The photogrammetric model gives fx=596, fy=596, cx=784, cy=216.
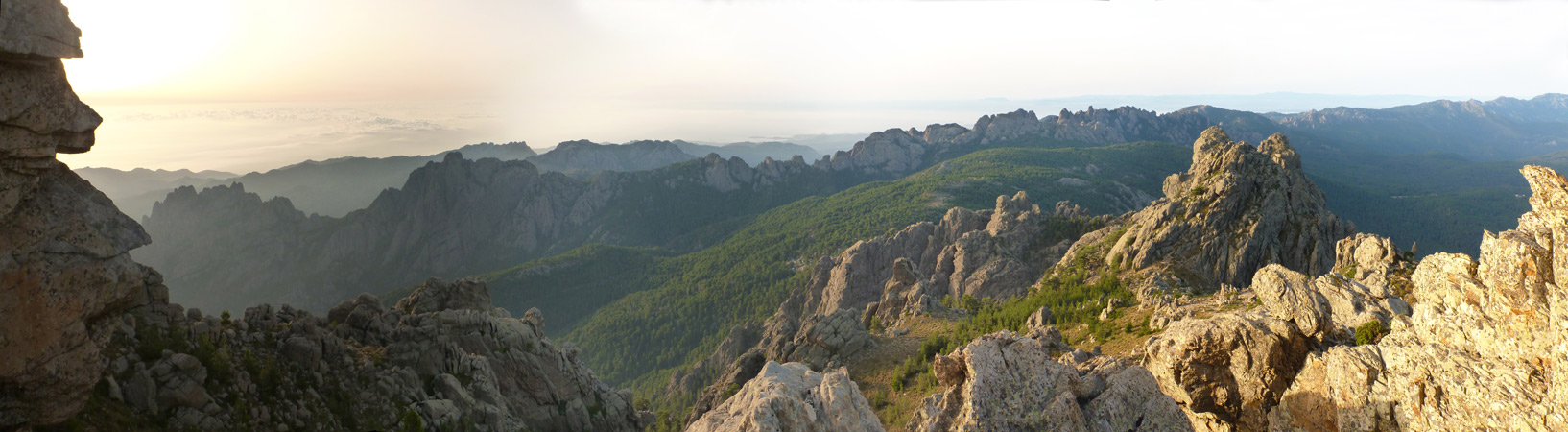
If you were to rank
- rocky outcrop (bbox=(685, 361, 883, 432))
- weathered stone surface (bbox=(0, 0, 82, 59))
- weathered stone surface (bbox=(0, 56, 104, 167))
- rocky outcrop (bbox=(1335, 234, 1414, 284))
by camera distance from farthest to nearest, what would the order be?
rocky outcrop (bbox=(1335, 234, 1414, 284)) < rocky outcrop (bbox=(685, 361, 883, 432)) < weathered stone surface (bbox=(0, 56, 104, 167)) < weathered stone surface (bbox=(0, 0, 82, 59))

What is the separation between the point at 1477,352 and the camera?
1473 centimetres

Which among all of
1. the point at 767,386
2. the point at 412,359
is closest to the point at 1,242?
the point at 412,359

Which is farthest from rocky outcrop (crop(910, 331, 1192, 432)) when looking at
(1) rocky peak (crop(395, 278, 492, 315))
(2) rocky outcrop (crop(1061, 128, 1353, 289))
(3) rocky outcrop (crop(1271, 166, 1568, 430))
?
(2) rocky outcrop (crop(1061, 128, 1353, 289))

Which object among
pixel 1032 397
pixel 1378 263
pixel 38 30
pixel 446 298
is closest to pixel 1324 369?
pixel 1032 397

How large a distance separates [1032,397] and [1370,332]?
36.2 ft

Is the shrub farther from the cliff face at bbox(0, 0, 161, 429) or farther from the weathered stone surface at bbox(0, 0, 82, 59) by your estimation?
the weathered stone surface at bbox(0, 0, 82, 59)

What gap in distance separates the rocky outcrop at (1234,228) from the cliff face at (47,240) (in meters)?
63.2

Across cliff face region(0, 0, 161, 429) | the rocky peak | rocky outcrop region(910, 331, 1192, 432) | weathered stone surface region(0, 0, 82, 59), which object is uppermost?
weathered stone surface region(0, 0, 82, 59)

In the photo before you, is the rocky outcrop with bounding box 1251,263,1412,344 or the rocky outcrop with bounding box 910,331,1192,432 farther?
the rocky outcrop with bounding box 1251,263,1412,344

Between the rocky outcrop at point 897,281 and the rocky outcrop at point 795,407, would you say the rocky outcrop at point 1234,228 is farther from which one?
the rocky outcrop at point 795,407

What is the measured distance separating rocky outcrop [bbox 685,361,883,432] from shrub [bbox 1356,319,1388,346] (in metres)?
15.9

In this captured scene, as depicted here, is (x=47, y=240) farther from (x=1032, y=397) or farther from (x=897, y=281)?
(x=897, y=281)

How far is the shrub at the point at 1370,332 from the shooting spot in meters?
18.7

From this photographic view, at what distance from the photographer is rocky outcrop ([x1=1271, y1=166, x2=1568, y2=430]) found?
1341 centimetres
